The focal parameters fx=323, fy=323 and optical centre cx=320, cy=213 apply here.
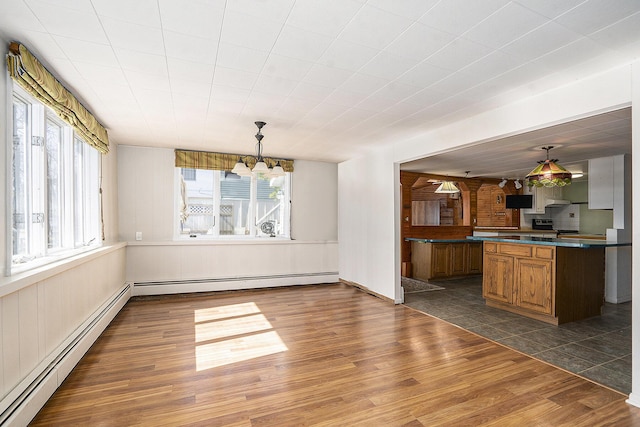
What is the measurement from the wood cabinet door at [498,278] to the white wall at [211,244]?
278 centimetres

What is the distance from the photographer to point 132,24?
190 centimetres

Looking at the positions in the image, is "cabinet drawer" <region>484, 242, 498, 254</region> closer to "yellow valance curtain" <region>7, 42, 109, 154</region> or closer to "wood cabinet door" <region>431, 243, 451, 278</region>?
"wood cabinet door" <region>431, 243, 451, 278</region>

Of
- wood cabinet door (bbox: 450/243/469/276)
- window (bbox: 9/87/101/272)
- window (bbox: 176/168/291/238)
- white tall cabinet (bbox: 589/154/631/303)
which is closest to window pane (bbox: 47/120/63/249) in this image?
window (bbox: 9/87/101/272)

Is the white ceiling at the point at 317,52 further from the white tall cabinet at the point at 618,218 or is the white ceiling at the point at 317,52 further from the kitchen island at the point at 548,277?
the white tall cabinet at the point at 618,218

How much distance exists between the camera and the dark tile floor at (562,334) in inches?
108

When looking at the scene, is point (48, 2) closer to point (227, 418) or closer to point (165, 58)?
point (165, 58)

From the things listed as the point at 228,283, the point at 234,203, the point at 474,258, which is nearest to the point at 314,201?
the point at 234,203

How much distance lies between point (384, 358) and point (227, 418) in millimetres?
1460

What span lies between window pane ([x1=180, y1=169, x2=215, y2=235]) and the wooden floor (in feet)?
6.38

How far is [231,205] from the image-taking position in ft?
19.1

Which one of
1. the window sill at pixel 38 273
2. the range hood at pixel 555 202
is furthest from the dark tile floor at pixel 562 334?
the range hood at pixel 555 202

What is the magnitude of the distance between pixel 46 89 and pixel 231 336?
106 inches

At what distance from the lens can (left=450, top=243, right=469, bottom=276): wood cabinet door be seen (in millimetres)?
6801

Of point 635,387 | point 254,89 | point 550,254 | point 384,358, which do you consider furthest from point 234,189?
point 635,387
